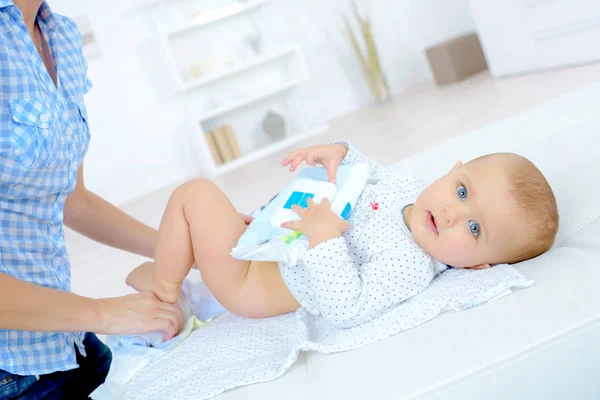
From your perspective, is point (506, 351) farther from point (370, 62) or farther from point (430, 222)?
point (370, 62)

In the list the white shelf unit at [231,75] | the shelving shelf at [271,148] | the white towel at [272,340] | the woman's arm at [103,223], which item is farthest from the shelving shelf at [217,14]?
the white towel at [272,340]

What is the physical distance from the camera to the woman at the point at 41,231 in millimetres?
1088

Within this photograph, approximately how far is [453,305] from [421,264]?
0.61ft

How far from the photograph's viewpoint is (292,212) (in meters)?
1.28

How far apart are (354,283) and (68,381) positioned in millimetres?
623

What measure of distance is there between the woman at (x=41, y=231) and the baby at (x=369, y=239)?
138 millimetres

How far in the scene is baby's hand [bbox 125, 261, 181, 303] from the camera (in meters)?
1.37

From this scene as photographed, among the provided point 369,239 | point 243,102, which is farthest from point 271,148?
point 369,239

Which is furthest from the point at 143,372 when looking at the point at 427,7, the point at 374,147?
the point at 427,7

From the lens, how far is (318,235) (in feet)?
3.87

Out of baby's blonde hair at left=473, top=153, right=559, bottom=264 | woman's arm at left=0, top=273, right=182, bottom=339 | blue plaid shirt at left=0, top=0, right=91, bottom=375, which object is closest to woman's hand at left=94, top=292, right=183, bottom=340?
woman's arm at left=0, top=273, right=182, bottom=339

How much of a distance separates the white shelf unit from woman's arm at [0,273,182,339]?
3.66 meters

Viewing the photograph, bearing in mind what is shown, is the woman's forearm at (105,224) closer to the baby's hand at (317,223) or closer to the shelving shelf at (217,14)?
the baby's hand at (317,223)

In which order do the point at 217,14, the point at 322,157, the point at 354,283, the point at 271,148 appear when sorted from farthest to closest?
the point at 217,14, the point at 271,148, the point at 322,157, the point at 354,283
